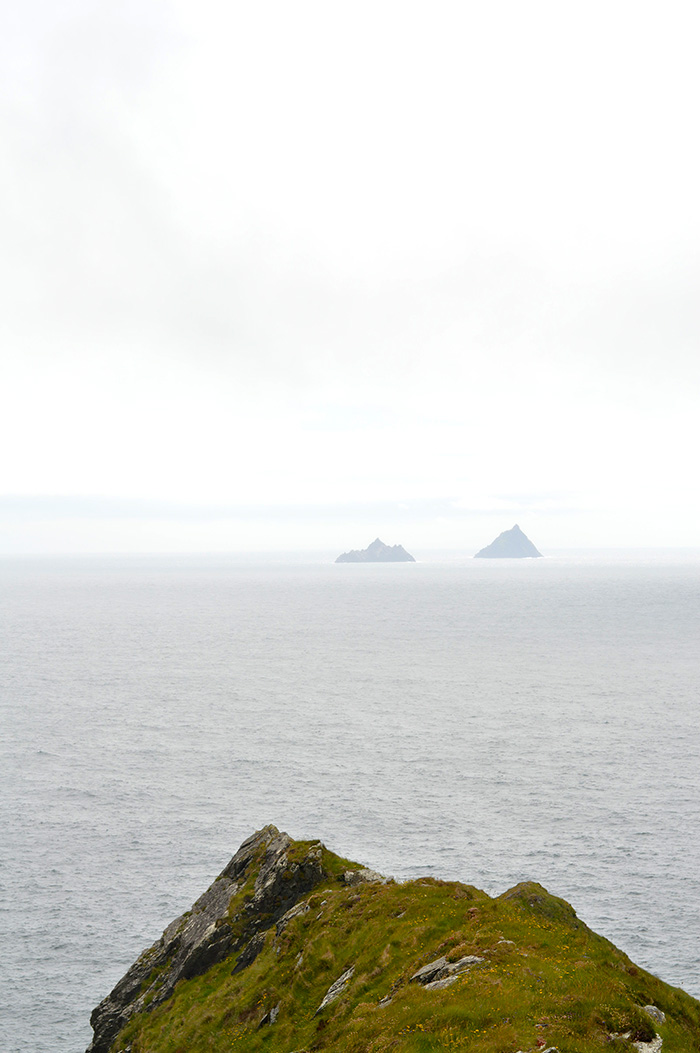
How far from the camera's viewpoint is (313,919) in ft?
110

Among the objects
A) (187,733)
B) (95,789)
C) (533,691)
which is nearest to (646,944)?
(95,789)

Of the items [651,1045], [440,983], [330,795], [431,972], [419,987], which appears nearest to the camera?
[651,1045]

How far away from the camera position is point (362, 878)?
36781mm

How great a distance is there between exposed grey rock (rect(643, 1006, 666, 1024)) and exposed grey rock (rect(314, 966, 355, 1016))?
41.8 ft

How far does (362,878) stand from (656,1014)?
1969cm

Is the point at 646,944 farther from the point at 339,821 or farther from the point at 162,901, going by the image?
the point at 162,901

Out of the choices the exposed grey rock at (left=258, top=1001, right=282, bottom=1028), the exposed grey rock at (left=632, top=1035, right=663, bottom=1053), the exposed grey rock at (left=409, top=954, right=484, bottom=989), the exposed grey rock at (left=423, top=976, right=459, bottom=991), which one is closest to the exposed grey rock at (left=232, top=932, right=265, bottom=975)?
the exposed grey rock at (left=258, top=1001, right=282, bottom=1028)

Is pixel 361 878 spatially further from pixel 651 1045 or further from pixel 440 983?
pixel 651 1045

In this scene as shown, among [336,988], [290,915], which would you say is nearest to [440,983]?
[336,988]

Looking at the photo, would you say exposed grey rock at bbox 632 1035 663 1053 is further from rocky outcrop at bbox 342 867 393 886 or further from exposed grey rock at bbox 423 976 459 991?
rocky outcrop at bbox 342 867 393 886

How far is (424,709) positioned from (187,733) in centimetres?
4391

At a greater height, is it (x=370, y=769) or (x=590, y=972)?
(x=590, y=972)

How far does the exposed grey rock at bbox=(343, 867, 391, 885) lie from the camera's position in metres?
36.2

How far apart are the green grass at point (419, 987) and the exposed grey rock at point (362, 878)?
0.73 metres
